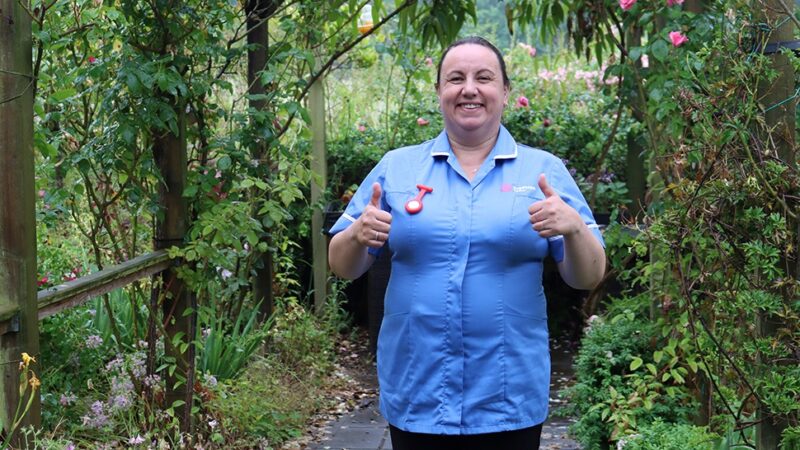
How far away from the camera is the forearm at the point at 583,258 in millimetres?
2721

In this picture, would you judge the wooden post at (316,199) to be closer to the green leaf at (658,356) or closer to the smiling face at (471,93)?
the green leaf at (658,356)

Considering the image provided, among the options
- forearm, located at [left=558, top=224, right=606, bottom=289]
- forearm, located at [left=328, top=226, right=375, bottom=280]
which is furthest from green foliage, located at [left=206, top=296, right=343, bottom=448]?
forearm, located at [left=558, top=224, right=606, bottom=289]

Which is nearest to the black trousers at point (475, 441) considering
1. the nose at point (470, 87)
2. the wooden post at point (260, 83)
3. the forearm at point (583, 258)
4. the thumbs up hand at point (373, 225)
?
the forearm at point (583, 258)

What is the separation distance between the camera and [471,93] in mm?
2898

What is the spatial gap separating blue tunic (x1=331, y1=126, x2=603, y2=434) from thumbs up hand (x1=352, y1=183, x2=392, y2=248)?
0.09 metres

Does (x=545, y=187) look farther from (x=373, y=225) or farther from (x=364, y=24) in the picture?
(x=364, y=24)

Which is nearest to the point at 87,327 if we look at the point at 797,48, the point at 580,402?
the point at 580,402

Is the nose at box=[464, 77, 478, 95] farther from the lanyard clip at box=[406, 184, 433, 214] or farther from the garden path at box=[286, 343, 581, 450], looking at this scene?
the garden path at box=[286, 343, 581, 450]

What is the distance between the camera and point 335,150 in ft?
30.2

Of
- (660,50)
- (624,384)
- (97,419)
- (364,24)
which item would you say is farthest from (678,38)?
(364,24)

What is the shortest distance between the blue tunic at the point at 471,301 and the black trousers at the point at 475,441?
0.03m

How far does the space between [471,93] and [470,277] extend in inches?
18.9

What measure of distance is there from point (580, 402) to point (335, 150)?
184 inches

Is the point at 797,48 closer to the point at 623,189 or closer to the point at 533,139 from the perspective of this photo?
the point at 623,189
